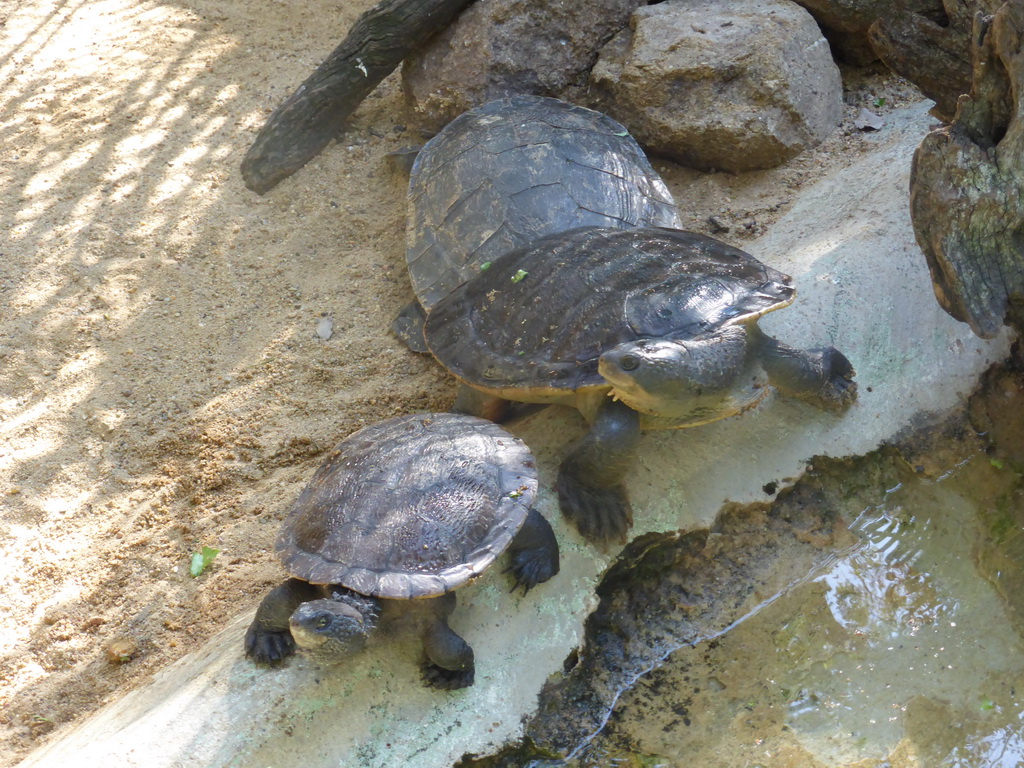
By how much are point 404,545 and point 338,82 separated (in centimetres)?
385

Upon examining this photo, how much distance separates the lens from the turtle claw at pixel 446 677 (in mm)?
2896

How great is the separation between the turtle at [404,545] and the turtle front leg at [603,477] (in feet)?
0.54

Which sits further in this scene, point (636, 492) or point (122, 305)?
point (122, 305)

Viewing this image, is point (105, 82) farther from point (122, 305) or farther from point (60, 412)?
point (60, 412)

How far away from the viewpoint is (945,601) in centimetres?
335

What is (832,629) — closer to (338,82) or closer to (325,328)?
(325,328)

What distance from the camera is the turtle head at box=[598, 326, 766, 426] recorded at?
3.04 meters

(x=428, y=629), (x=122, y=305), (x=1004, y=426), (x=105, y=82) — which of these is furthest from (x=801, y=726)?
(x=105, y=82)

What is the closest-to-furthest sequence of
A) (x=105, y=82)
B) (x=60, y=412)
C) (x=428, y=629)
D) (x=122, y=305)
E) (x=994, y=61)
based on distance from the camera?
(x=428, y=629), (x=994, y=61), (x=60, y=412), (x=122, y=305), (x=105, y=82)

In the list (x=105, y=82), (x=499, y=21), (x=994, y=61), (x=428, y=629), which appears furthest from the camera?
(x=105, y=82)

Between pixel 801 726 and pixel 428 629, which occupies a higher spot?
pixel 428 629

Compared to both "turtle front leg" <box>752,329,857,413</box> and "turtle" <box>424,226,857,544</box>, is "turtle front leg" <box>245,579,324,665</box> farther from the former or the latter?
"turtle front leg" <box>752,329,857,413</box>

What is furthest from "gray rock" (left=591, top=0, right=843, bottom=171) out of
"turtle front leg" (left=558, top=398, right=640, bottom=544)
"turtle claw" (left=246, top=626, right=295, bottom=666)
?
"turtle claw" (left=246, top=626, right=295, bottom=666)

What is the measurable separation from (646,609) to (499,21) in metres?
3.79
